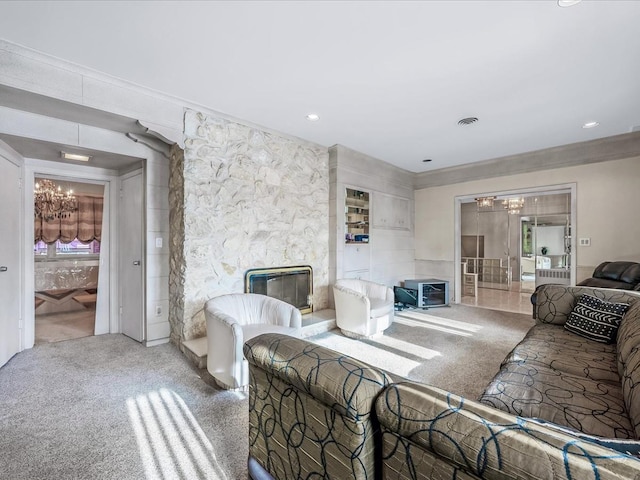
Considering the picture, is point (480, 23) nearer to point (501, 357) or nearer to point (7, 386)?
point (501, 357)

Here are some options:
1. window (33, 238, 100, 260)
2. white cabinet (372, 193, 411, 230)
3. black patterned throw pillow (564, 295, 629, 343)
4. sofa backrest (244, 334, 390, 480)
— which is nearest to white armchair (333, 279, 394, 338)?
white cabinet (372, 193, 411, 230)

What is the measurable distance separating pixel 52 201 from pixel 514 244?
10.2 metres

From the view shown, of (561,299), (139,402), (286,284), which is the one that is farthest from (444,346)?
(139,402)

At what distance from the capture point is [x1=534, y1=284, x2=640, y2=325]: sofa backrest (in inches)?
104

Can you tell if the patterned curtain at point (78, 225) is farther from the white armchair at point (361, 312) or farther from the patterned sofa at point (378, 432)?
the patterned sofa at point (378, 432)

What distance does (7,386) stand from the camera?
8.30ft

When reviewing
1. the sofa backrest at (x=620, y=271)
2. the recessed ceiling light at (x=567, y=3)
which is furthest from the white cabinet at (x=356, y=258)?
the recessed ceiling light at (x=567, y=3)

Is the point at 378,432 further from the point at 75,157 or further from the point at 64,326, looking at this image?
the point at 64,326

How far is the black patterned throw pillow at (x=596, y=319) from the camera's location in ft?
7.55

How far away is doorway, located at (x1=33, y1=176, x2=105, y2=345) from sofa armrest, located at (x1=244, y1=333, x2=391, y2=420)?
4396 mm

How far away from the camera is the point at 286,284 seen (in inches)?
165

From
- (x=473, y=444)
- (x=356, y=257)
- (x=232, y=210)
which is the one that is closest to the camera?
(x=473, y=444)

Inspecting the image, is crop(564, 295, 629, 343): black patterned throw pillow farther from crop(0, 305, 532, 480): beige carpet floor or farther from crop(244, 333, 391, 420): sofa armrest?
crop(244, 333, 391, 420): sofa armrest

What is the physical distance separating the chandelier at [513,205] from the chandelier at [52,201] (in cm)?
957
